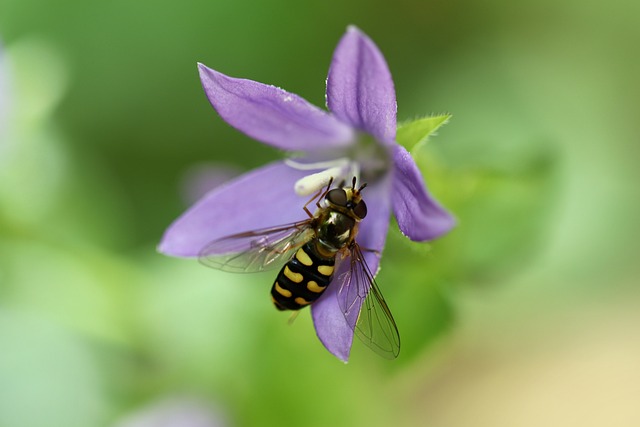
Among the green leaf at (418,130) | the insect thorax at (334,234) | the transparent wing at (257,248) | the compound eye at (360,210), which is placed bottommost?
the transparent wing at (257,248)

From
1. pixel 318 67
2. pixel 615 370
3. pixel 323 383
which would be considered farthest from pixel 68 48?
pixel 615 370

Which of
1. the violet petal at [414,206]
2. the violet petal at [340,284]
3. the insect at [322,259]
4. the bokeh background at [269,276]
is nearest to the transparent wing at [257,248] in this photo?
the insect at [322,259]

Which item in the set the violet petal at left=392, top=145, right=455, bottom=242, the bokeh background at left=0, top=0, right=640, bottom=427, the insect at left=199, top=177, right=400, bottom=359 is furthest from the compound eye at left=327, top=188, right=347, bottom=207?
the bokeh background at left=0, top=0, right=640, bottom=427

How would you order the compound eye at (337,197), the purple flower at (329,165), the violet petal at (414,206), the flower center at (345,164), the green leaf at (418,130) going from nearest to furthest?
the violet petal at (414,206), the purple flower at (329,165), the green leaf at (418,130), the compound eye at (337,197), the flower center at (345,164)

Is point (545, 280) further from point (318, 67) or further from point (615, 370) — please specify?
point (318, 67)

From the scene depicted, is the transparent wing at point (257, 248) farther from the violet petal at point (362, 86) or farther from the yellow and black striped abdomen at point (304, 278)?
the violet petal at point (362, 86)

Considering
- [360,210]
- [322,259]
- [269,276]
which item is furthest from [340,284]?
[269,276]
